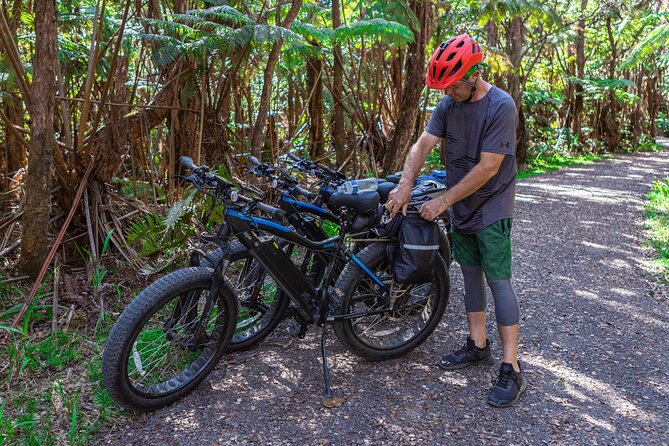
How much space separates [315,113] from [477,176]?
19.3ft

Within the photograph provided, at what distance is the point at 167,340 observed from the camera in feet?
11.5

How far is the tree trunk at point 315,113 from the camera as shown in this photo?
8.57 meters

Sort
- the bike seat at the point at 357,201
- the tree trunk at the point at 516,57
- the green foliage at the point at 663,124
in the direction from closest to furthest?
the bike seat at the point at 357,201
the tree trunk at the point at 516,57
the green foliage at the point at 663,124

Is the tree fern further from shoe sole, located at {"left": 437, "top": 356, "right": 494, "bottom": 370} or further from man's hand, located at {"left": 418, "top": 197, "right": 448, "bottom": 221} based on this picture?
shoe sole, located at {"left": 437, "top": 356, "right": 494, "bottom": 370}

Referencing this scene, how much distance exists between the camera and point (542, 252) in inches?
271

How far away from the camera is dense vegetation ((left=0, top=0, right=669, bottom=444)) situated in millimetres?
4133

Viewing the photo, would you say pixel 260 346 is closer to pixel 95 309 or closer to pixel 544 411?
pixel 95 309

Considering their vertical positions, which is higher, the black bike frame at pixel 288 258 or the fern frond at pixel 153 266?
the black bike frame at pixel 288 258

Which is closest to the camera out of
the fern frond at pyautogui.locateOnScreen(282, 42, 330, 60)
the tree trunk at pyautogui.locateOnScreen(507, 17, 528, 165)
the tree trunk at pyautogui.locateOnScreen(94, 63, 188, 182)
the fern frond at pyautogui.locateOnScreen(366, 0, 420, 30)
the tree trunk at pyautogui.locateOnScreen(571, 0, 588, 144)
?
the tree trunk at pyautogui.locateOnScreen(94, 63, 188, 182)

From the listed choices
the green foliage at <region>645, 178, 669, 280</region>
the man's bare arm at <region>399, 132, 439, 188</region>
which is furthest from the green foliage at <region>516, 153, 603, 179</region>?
the man's bare arm at <region>399, 132, 439, 188</region>

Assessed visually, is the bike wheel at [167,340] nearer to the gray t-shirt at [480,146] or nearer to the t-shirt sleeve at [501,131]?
the gray t-shirt at [480,146]

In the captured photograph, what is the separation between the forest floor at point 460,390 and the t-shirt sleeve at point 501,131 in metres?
1.56

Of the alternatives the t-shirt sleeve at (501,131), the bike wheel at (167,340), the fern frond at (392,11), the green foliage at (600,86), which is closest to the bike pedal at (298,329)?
the bike wheel at (167,340)

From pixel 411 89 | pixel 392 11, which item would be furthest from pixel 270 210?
pixel 411 89
